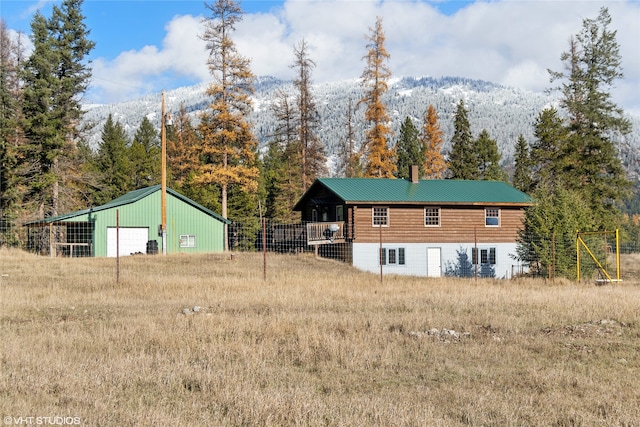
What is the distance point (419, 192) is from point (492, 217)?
5603 millimetres

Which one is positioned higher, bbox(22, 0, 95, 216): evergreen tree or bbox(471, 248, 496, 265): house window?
bbox(22, 0, 95, 216): evergreen tree

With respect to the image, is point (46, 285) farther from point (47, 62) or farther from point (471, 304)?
point (47, 62)

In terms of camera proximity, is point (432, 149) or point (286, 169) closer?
point (286, 169)

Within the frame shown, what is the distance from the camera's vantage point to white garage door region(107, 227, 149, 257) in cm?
3622

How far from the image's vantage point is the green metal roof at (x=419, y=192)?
37938mm

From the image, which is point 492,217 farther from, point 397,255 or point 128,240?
point 128,240

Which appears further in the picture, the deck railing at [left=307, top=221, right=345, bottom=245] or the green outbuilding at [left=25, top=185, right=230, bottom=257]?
the deck railing at [left=307, top=221, right=345, bottom=245]

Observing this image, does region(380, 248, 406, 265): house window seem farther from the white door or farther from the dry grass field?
the dry grass field

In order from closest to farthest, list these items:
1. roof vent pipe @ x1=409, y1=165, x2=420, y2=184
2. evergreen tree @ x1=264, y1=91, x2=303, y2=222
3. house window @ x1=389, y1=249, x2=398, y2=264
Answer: house window @ x1=389, y1=249, x2=398, y2=264 < roof vent pipe @ x1=409, y1=165, x2=420, y2=184 < evergreen tree @ x1=264, y1=91, x2=303, y2=222

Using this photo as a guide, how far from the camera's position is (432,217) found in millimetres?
39188

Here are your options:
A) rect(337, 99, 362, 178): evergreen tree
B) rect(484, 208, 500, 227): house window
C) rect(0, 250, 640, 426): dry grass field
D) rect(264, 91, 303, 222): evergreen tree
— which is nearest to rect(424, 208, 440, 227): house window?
rect(484, 208, 500, 227): house window


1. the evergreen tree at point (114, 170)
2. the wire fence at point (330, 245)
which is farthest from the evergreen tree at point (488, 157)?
the evergreen tree at point (114, 170)

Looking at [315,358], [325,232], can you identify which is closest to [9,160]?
[325,232]

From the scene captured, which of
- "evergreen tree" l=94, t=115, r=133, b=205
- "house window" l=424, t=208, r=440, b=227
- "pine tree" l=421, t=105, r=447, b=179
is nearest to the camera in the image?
"house window" l=424, t=208, r=440, b=227
